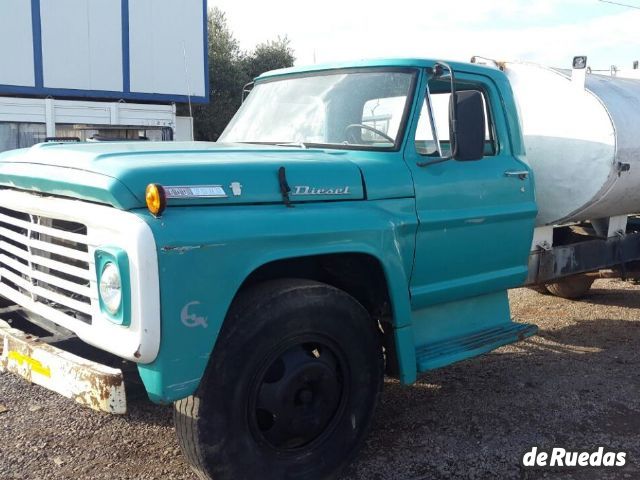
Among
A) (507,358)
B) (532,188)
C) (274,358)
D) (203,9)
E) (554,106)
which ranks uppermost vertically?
(203,9)

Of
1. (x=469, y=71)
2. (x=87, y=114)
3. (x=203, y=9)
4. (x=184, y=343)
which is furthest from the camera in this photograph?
(x=203, y=9)

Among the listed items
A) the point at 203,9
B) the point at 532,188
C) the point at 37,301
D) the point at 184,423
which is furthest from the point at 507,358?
the point at 203,9

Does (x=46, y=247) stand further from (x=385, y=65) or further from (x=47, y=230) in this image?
(x=385, y=65)

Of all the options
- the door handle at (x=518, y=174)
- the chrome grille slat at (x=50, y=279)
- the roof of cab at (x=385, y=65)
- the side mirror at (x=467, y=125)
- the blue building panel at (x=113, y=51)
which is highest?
the blue building panel at (x=113, y=51)

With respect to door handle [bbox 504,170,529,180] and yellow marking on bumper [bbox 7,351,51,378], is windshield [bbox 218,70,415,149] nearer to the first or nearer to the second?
door handle [bbox 504,170,529,180]

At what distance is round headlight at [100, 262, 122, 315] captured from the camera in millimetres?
2654

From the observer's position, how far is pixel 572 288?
704cm

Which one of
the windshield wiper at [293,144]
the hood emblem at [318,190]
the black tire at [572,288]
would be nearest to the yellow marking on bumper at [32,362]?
the hood emblem at [318,190]

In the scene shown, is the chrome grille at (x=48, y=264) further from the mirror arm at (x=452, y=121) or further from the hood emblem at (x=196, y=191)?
the mirror arm at (x=452, y=121)

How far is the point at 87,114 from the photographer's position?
1567cm

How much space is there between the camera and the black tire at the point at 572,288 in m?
6.93

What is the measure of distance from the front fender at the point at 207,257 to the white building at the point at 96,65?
1164 cm

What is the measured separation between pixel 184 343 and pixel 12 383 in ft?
7.89

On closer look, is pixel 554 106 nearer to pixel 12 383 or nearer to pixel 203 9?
Result: pixel 12 383
